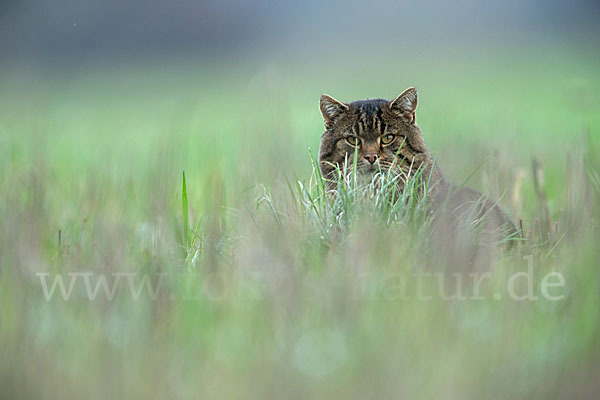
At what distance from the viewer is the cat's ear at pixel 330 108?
3.78 m

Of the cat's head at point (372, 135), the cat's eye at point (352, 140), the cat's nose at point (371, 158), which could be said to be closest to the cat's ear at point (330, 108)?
the cat's head at point (372, 135)

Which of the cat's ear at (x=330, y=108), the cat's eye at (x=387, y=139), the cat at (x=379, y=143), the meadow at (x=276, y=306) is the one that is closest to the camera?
the meadow at (x=276, y=306)

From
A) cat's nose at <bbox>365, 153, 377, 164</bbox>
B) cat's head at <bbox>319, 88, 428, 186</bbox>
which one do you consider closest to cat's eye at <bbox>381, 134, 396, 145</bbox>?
cat's head at <bbox>319, 88, 428, 186</bbox>

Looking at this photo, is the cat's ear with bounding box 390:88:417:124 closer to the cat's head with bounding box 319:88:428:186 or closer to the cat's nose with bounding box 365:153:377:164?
the cat's head with bounding box 319:88:428:186

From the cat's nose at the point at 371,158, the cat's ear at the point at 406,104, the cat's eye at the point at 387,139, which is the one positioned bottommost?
the cat's nose at the point at 371,158

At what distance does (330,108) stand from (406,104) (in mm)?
419

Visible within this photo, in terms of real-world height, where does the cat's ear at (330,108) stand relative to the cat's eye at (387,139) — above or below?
above

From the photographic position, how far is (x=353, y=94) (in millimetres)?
11539

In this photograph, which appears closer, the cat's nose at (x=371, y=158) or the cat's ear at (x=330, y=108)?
the cat's nose at (x=371, y=158)

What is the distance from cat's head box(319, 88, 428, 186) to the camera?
11.8 ft

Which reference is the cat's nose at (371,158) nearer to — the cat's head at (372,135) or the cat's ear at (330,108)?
the cat's head at (372,135)

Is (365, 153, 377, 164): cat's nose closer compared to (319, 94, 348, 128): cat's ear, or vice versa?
(365, 153, 377, 164): cat's nose

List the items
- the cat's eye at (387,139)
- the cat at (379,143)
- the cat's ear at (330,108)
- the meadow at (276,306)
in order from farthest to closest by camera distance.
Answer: the cat's ear at (330,108), the cat's eye at (387,139), the cat at (379,143), the meadow at (276,306)

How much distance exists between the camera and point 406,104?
3.73 meters
